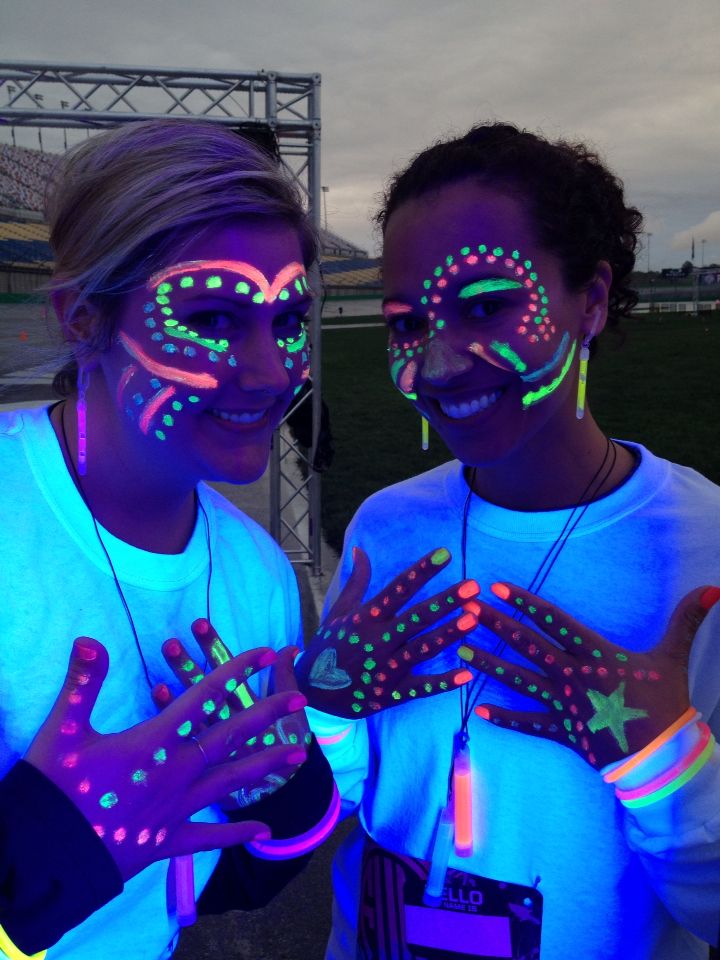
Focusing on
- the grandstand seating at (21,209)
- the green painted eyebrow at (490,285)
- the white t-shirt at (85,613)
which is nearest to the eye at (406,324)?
the green painted eyebrow at (490,285)

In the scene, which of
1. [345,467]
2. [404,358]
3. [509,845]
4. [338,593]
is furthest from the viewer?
[345,467]

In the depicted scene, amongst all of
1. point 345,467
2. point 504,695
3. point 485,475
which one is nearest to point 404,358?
point 485,475

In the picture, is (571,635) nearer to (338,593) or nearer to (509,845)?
(509,845)

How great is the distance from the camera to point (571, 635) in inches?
45.8

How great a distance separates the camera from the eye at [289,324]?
1315mm

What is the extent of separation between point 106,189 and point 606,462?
1003 millimetres

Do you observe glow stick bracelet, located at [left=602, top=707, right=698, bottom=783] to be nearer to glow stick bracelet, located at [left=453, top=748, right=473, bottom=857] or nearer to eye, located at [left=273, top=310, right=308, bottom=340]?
glow stick bracelet, located at [left=453, top=748, right=473, bottom=857]

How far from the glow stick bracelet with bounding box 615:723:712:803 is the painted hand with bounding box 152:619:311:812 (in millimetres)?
512

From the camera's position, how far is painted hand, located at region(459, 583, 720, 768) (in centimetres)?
111

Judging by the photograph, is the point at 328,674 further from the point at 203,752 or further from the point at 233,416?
the point at 233,416

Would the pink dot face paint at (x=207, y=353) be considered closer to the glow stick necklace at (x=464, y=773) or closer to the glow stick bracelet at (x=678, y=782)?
the glow stick necklace at (x=464, y=773)

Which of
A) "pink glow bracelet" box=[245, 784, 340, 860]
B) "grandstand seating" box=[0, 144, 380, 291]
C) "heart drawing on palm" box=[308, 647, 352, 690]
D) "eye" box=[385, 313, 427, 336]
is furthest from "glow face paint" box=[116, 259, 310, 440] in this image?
"grandstand seating" box=[0, 144, 380, 291]

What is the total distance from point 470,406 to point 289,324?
1.17 feet

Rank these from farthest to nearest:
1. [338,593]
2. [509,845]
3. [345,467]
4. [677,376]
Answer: [677,376]
[345,467]
[338,593]
[509,845]
